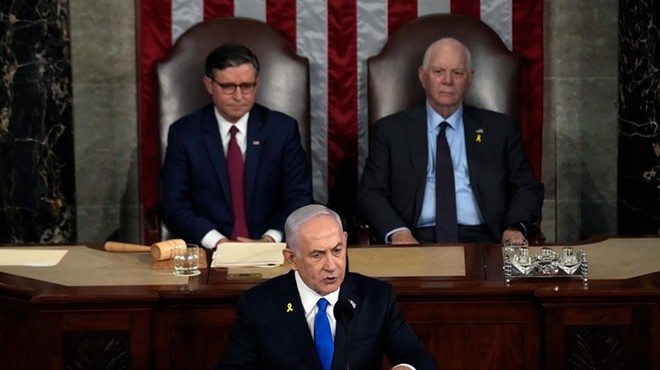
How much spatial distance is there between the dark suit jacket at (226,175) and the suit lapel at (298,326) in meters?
2.20

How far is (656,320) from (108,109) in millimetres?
3475

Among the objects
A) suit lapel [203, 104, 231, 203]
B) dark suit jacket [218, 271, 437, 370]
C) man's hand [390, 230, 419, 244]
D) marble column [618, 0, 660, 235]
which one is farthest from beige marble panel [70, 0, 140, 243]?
dark suit jacket [218, 271, 437, 370]

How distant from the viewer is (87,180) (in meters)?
7.10

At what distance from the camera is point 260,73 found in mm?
6660

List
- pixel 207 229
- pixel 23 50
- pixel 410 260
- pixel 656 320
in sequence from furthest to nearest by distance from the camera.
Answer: pixel 23 50, pixel 207 229, pixel 410 260, pixel 656 320

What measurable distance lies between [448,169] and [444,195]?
13cm

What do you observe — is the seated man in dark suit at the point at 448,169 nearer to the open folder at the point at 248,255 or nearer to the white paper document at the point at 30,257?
the open folder at the point at 248,255

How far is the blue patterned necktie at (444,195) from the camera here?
20.2 feet

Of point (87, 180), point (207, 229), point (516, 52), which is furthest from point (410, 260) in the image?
point (87, 180)

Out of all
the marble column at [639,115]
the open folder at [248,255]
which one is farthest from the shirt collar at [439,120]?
the open folder at [248,255]

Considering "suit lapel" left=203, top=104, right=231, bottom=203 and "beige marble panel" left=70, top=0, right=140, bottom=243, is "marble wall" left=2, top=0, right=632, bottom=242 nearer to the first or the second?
"beige marble panel" left=70, top=0, right=140, bottom=243

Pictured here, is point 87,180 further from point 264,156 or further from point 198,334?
point 198,334

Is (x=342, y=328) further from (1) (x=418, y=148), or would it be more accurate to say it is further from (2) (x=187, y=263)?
(1) (x=418, y=148)

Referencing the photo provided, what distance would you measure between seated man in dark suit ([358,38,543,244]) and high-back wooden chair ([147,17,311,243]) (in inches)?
20.7
